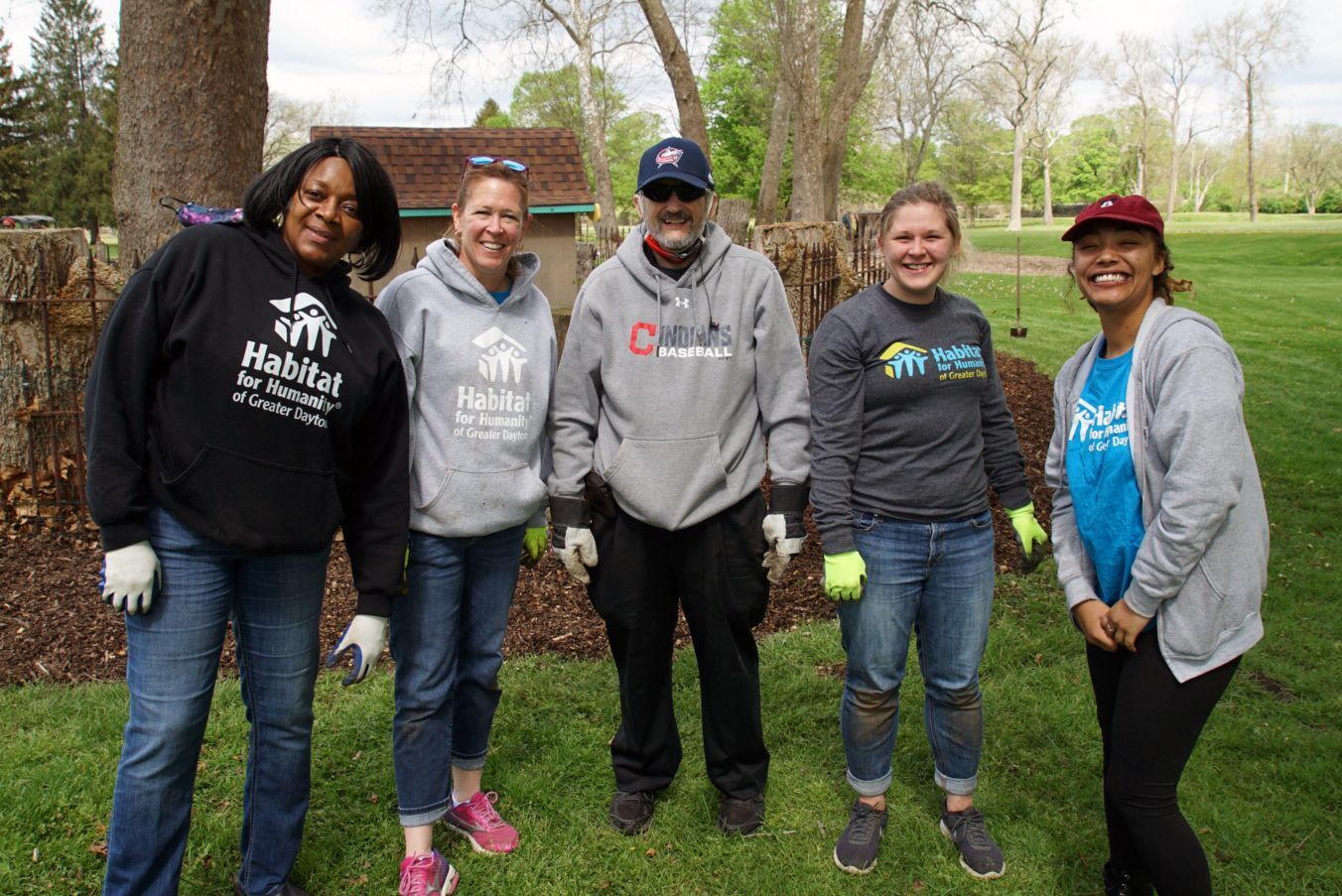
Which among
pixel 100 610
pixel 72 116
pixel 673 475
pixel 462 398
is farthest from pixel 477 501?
pixel 72 116

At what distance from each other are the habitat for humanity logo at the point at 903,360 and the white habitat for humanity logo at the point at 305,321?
1.55 m

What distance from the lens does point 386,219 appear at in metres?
2.66

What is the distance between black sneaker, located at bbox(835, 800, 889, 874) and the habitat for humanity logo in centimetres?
143

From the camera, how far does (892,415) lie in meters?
2.89

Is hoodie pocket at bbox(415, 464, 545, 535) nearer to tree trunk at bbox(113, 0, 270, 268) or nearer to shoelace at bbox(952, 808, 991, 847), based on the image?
shoelace at bbox(952, 808, 991, 847)

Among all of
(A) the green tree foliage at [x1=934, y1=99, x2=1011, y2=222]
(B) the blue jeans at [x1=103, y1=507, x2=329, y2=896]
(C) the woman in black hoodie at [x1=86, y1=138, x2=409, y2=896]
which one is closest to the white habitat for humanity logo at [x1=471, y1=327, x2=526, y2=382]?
(C) the woman in black hoodie at [x1=86, y1=138, x2=409, y2=896]

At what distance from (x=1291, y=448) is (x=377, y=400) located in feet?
27.0

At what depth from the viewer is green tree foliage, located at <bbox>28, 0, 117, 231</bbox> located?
148 feet

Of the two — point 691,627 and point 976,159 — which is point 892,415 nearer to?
point 691,627

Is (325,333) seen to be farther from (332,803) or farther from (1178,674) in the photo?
(1178,674)

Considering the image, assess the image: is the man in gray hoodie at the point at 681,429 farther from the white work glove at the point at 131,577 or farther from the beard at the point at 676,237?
the white work glove at the point at 131,577

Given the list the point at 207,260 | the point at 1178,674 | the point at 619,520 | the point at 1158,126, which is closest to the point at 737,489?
the point at 619,520

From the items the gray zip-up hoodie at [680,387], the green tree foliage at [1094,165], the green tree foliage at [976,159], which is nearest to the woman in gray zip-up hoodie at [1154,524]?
the gray zip-up hoodie at [680,387]

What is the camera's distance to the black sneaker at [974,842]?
9.97 feet
